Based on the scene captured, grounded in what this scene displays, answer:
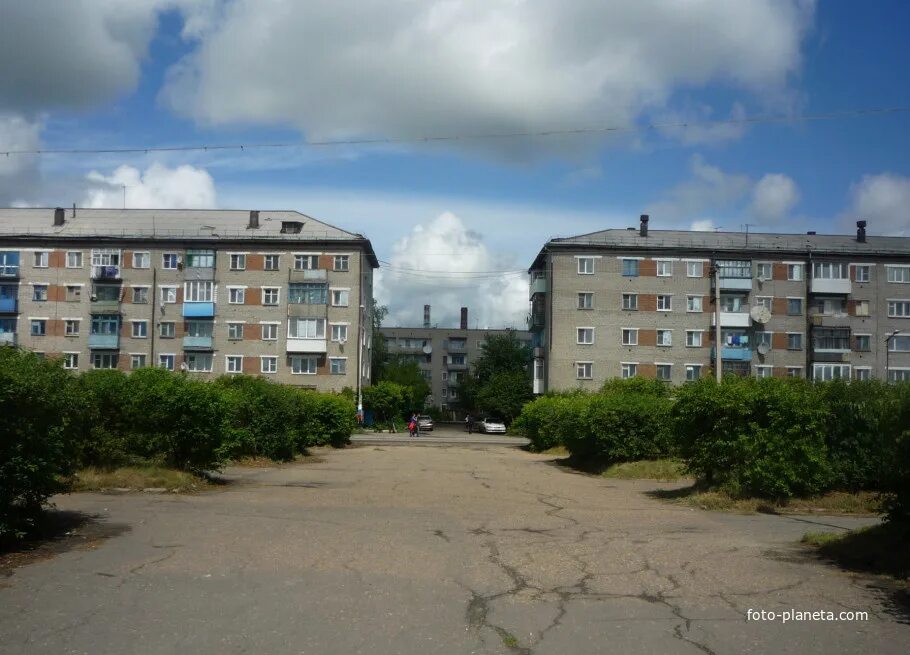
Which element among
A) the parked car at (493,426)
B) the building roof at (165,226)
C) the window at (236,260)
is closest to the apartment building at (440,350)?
the parked car at (493,426)

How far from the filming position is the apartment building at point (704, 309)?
210ft

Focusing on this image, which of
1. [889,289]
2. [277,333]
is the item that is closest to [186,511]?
[277,333]

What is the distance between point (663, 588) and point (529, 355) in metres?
86.0

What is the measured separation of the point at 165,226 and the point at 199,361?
448 inches

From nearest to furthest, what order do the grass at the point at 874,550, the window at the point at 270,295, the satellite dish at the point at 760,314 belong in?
1. the grass at the point at 874,550
2. the satellite dish at the point at 760,314
3. the window at the point at 270,295

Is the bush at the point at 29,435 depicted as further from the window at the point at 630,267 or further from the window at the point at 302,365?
the window at the point at 630,267

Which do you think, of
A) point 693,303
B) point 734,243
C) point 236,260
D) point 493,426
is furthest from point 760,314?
point 236,260

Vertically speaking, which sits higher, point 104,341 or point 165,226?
point 165,226

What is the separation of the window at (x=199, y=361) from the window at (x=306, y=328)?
257 inches

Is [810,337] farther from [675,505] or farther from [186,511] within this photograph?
[186,511]

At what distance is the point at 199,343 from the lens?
2530 inches

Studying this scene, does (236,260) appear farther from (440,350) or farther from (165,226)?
(440,350)

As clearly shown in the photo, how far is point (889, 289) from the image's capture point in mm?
64250

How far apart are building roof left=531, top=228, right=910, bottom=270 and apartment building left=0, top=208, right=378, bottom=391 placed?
17.7 metres
